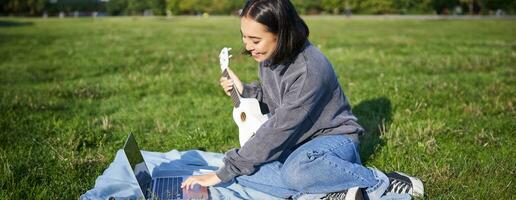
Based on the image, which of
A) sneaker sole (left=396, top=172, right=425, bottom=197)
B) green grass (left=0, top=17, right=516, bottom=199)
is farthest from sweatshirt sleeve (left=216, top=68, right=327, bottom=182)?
green grass (left=0, top=17, right=516, bottom=199)

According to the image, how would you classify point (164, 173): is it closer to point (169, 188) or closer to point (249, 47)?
point (169, 188)

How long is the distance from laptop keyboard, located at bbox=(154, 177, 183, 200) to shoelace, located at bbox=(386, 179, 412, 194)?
5.63ft

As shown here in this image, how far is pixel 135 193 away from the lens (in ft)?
13.3

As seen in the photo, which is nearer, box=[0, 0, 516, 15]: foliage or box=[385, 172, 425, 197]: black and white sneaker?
box=[385, 172, 425, 197]: black and white sneaker

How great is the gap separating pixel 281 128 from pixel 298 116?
0.55ft

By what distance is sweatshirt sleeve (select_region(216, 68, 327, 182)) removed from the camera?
388cm

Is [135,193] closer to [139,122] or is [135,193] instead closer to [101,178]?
[101,178]

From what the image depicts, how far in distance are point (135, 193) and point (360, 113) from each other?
3.87 meters

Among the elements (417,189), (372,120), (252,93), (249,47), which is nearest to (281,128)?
(249,47)

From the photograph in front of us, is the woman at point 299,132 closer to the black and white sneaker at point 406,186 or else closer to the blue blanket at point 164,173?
the black and white sneaker at point 406,186

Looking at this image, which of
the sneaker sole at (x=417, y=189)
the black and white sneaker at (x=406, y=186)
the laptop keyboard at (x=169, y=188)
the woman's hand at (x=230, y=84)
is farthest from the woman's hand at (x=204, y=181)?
the sneaker sole at (x=417, y=189)

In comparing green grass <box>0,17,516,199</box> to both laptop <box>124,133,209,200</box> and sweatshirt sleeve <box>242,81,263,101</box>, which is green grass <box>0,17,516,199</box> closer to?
laptop <box>124,133,209,200</box>

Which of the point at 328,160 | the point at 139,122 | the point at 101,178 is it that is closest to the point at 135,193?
the point at 101,178

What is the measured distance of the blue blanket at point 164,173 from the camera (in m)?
4.00
